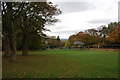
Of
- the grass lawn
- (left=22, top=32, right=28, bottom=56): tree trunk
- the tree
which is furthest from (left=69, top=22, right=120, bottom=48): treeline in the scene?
the grass lawn

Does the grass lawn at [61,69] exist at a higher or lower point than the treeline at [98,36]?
lower

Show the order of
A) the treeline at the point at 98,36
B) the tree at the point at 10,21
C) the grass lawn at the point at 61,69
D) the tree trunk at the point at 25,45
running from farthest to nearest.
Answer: the treeline at the point at 98,36, the tree trunk at the point at 25,45, the tree at the point at 10,21, the grass lawn at the point at 61,69

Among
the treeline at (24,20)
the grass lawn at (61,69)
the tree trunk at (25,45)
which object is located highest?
the treeline at (24,20)

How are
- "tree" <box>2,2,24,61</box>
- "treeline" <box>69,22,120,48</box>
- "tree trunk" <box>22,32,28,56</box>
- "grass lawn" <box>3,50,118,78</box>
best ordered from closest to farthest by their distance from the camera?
"grass lawn" <box>3,50,118,78</box>
"tree" <box>2,2,24,61</box>
"tree trunk" <box>22,32,28,56</box>
"treeline" <box>69,22,120,48</box>

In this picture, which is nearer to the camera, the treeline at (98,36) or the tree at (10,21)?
the tree at (10,21)

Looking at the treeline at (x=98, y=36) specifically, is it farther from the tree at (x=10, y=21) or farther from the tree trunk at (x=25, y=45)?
the tree at (x=10, y=21)

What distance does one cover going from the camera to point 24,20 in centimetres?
2675

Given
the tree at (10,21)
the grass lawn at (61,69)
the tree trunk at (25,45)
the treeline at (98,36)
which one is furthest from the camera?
the treeline at (98,36)

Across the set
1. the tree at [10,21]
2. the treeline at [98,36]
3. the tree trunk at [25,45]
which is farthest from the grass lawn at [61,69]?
the treeline at [98,36]

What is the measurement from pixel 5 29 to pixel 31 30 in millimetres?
10069

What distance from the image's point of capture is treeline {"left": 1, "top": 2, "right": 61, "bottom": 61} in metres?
18.5

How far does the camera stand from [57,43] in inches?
3745

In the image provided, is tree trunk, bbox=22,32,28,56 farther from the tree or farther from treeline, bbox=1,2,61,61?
the tree

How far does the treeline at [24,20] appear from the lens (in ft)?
60.8
